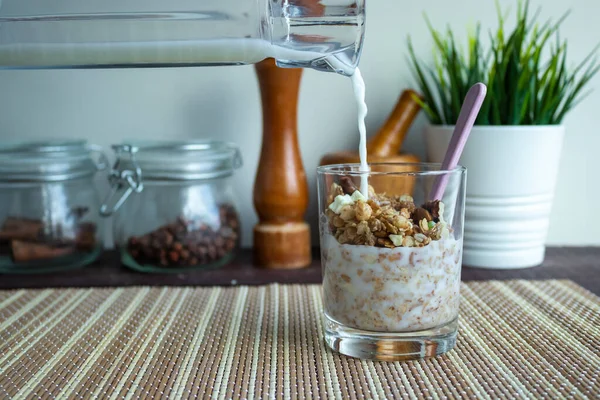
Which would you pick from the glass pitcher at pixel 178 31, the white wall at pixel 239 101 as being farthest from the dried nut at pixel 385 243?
the white wall at pixel 239 101

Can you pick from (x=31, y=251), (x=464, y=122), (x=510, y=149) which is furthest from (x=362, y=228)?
(x=31, y=251)

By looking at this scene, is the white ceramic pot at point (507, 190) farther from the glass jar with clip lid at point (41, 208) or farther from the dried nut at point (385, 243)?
the glass jar with clip lid at point (41, 208)

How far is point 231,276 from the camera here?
0.83 meters

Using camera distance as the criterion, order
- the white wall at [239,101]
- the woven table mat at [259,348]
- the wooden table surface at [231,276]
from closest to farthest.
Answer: the woven table mat at [259,348]
the wooden table surface at [231,276]
the white wall at [239,101]

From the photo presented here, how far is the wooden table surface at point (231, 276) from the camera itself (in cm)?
80

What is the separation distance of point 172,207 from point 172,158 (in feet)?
0.21

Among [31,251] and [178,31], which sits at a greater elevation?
[178,31]

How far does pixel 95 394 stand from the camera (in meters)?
0.48

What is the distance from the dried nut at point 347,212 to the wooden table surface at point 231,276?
29 centimetres

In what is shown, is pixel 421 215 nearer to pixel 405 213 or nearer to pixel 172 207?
pixel 405 213

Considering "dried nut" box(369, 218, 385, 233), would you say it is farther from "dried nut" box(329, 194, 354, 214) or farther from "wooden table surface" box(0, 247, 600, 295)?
"wooden table surface" box(0, 247, 600, 295)

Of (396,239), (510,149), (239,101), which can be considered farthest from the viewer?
(239,101)

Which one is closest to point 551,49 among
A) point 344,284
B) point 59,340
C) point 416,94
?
point 416,94

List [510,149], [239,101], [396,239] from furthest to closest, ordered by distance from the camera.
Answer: [239,101] < [510,149] < [396,239]
